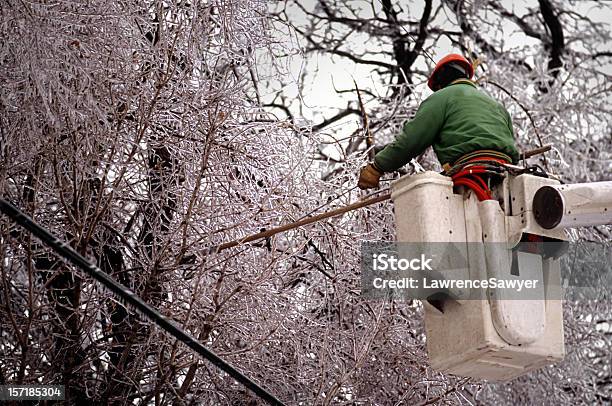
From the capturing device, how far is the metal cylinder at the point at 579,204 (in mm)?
6488

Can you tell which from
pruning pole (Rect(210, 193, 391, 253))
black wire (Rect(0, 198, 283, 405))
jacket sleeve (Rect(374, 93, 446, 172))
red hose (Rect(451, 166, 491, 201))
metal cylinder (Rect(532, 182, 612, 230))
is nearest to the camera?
black wire (Rect(0, 198, 283, 405))

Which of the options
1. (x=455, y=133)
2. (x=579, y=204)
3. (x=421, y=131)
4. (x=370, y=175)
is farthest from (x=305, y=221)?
(x=579, y=204)

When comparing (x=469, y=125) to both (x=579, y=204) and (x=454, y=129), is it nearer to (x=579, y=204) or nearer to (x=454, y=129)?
(x=454, y=129)

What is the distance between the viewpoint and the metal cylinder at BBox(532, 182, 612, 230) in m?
6.49

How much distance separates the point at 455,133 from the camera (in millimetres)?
7301

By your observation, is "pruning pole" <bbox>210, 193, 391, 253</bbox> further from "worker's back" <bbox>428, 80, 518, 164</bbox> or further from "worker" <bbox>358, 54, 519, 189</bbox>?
"worker's back" <bbox>428, 80, 518, 164</bbox>

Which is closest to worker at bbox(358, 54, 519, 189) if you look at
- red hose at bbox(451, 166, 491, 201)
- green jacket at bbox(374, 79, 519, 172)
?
green jacket at bbox(374, 79, 519, 172)

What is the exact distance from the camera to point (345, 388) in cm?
967

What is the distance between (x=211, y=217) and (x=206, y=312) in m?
0.65

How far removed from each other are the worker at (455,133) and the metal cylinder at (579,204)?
1.92 ft

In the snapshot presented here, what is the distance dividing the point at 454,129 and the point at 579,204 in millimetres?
1078

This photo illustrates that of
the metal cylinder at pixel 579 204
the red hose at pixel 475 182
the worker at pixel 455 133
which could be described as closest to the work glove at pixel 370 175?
the worker at pixel 455 133

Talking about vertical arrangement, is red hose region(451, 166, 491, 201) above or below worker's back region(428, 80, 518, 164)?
below

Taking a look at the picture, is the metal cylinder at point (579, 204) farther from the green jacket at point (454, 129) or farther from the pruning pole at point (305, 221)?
the pruning pole at point (305, 221)
